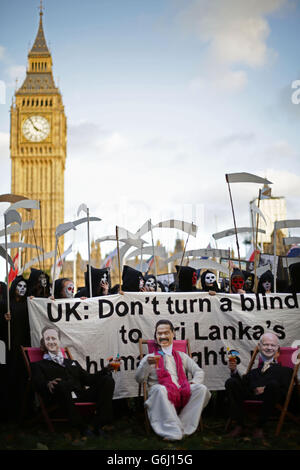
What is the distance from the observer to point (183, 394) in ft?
19.4

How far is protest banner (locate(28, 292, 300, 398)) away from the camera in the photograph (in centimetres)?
709

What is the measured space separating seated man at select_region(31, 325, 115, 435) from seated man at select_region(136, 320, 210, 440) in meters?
0.42

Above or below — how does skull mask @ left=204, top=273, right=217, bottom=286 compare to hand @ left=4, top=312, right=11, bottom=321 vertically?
above

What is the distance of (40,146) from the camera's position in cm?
6888

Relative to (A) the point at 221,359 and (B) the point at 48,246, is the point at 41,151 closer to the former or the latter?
(B) the point at 48,246

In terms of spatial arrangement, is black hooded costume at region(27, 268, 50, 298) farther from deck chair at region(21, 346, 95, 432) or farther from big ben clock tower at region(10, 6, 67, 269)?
big ben clock tower at region(10, 6, 67, 269)

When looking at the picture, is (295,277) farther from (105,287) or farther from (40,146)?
(40,146)

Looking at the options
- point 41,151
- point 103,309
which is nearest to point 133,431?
point 103,309

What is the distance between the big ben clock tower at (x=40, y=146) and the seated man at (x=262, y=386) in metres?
61.6

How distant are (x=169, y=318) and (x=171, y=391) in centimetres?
158

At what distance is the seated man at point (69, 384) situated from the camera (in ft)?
18.9

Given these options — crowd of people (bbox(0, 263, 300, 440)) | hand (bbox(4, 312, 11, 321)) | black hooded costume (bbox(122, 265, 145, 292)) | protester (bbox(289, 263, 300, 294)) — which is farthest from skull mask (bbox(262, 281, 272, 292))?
hand (bbox(4, 312, 11, 321))

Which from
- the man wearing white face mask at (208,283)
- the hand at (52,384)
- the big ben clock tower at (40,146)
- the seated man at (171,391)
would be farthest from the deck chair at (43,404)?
the big ben clock tower at (40,146)

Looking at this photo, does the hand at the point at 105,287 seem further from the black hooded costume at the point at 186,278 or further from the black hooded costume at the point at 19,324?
the black hooded costume at the point at 186,278
